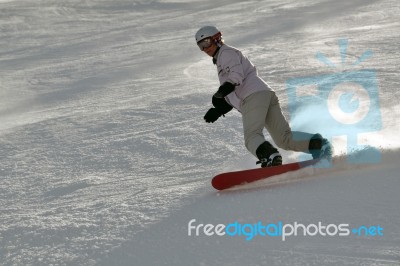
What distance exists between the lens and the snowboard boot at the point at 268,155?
4.82m

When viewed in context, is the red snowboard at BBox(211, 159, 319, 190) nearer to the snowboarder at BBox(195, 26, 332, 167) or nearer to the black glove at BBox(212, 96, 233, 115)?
the snowboarder at BBox(195, 26, 332, 167)

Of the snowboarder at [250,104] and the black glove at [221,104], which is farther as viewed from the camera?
the black glove at [221,104]

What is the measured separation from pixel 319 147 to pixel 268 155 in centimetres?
50

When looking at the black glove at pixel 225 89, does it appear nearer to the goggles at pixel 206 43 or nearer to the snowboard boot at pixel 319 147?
the goggles at pixel 206 43

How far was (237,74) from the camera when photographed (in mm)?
4910

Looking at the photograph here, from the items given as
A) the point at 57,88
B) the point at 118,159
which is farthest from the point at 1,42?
the point at 118,159

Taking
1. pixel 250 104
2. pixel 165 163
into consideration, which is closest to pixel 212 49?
pixel 250 104

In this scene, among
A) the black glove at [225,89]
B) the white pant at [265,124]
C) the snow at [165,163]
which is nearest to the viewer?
the snow at [165,163]

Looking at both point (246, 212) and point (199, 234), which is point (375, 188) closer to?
point (246, 212)

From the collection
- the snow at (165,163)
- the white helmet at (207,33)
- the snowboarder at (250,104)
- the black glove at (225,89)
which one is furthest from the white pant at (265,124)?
the white helmet at (207,33)

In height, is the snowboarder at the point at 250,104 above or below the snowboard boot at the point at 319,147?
above

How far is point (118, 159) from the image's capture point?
6297 mm

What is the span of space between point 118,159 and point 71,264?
274 centimetres

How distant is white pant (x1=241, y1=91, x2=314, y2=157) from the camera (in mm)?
4988
